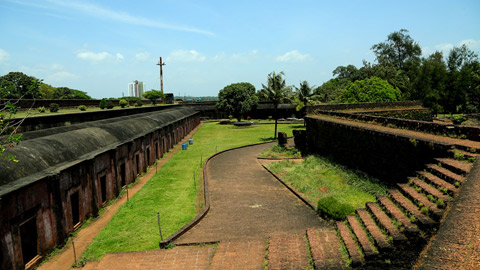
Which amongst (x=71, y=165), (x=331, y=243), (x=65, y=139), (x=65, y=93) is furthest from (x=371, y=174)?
(x=65, y=93)

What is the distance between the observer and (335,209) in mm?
12672

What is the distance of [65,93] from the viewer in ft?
348

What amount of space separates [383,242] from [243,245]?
502 cm

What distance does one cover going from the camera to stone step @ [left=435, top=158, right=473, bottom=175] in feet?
33.0

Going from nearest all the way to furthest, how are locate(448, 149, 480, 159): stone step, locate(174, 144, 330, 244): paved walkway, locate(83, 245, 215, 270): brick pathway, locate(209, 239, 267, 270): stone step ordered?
locate(209, 239, 267, 270): stone step < locate(83, 245, 215, 270): brick pathway < locate(448, 149, 480, 159): stone step < locate(174, 144, 330, 244): paved walkway

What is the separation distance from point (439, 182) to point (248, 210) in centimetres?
866

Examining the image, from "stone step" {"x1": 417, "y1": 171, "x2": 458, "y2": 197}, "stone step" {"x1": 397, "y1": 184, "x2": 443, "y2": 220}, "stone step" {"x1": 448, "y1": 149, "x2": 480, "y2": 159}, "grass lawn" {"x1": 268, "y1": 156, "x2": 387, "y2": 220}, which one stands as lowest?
"grass lawn" {"x1": 268, "y1": 156, "x2": 387, "y2": 220}

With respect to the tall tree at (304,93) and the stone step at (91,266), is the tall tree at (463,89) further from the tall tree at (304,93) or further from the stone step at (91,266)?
the stone step at (91,266)

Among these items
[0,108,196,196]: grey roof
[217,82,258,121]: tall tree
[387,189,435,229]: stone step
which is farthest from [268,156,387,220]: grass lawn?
[217,82,258,121]: tall tree

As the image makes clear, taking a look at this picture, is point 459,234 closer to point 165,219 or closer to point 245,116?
point 165,219

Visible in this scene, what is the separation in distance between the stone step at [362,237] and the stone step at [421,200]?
2.00 metres

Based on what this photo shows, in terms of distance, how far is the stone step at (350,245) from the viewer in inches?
347

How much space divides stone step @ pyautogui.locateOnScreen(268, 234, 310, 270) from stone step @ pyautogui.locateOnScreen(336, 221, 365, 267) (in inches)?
53.7

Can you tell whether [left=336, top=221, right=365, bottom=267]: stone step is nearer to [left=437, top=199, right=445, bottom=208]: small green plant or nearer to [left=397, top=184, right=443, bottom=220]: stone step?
[left=397, top=184, right=443, bottom=220]: stone step
